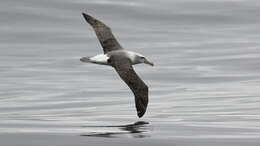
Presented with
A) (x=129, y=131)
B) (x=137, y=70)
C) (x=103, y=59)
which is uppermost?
(x=103, y=59)

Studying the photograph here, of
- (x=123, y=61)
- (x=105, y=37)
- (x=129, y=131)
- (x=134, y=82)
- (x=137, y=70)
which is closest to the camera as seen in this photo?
(x=129, y=131)

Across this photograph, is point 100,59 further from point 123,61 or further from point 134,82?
point 134,82

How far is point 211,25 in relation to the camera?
2831 centimetres

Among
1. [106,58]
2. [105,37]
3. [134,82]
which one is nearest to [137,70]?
[105,37]

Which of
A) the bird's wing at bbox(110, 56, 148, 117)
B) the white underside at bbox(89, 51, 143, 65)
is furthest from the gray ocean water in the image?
the white underside at bbox(89, 51, 143, 65)

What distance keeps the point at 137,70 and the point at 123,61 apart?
8152 mm

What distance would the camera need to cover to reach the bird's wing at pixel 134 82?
39.2 ft

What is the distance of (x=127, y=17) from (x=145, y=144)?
711 inches

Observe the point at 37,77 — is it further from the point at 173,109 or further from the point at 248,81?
the point at 173,109

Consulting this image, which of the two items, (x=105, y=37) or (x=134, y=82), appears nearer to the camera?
(x=134, y=82)

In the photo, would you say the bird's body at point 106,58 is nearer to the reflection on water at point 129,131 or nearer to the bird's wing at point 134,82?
the bird's wing at point 134,82

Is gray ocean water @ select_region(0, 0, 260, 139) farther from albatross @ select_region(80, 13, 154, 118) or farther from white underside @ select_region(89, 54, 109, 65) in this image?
white underside @ select_region(89, 54, 109, 65)

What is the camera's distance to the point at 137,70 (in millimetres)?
21125

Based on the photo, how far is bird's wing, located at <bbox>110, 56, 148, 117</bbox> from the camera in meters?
11.9
